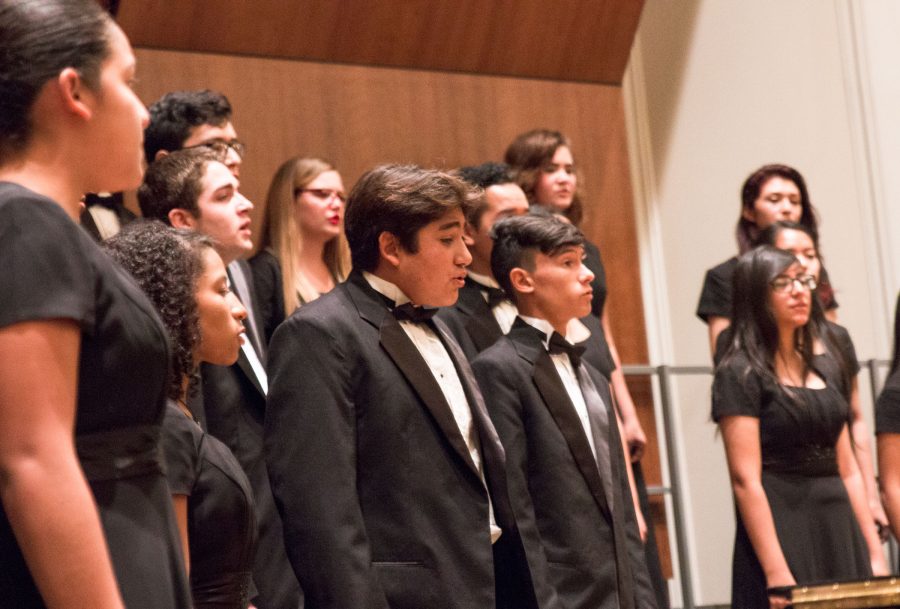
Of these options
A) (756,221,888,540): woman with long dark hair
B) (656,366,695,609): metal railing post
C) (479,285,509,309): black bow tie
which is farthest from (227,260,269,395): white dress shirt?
(656,366,695,609): metal railing post

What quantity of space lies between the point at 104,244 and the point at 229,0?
2.59 metres

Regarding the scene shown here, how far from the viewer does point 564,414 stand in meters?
3.21

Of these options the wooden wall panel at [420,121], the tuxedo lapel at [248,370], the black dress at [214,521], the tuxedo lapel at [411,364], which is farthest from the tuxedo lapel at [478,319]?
the black dress at [214,521]

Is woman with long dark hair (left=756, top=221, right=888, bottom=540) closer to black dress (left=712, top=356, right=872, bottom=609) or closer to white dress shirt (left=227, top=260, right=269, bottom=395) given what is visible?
black dress (left=712, top=356, right=872, bottom=609)

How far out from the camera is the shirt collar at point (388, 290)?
111 inches

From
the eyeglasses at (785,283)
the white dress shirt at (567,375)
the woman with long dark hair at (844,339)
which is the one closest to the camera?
the white dress shirt at (567,375)

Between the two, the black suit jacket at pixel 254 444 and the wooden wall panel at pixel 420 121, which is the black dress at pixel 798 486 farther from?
the black suit jacket at pixel 254 444

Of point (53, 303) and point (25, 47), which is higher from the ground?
point (25, 47)

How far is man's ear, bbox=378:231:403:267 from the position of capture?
9.36ft

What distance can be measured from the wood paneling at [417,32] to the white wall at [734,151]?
26.3 inches

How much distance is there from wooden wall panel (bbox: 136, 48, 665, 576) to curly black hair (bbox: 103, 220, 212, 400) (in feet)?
6.71

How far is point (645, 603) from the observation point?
10.7 ft

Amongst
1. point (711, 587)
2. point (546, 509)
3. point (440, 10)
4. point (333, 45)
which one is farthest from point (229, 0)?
point (711, 587)

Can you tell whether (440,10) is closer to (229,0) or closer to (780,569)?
(229,0)
